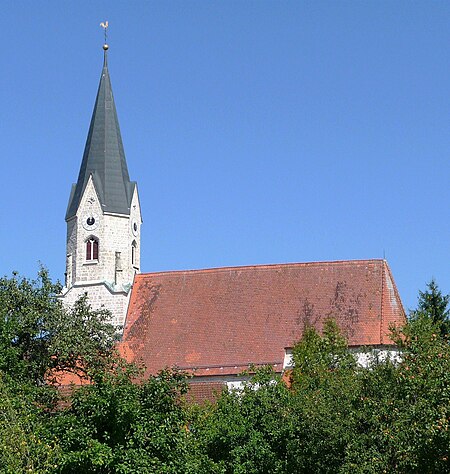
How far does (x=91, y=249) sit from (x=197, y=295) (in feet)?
21.2

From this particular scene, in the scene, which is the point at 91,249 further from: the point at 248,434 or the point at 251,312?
the point at 248,434

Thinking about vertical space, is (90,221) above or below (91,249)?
above

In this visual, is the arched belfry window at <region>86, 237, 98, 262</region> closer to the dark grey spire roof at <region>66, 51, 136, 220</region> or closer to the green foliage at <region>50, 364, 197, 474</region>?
the dark grey spire roof at <region>66, 51, 136, 220</region>

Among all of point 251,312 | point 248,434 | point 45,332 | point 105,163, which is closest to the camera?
point 248,434

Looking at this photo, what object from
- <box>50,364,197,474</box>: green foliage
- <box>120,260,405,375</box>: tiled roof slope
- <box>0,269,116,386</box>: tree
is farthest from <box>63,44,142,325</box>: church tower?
<box>50,364,197,474</box>: green foliage

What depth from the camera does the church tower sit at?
50.8m

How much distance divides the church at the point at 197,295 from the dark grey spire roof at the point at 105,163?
6 centimetres

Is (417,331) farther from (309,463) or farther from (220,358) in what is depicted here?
(220,358)

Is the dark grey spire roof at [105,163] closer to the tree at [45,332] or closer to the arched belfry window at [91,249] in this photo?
the arched belfry window at [91,249]

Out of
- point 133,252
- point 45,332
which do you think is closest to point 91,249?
point 133,252

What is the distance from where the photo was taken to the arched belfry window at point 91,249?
169 ft

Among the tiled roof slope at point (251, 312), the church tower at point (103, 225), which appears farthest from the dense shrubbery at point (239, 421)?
the church tower at point (103, 225)

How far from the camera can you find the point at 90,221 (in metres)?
52.0

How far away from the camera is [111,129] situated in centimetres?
5394
